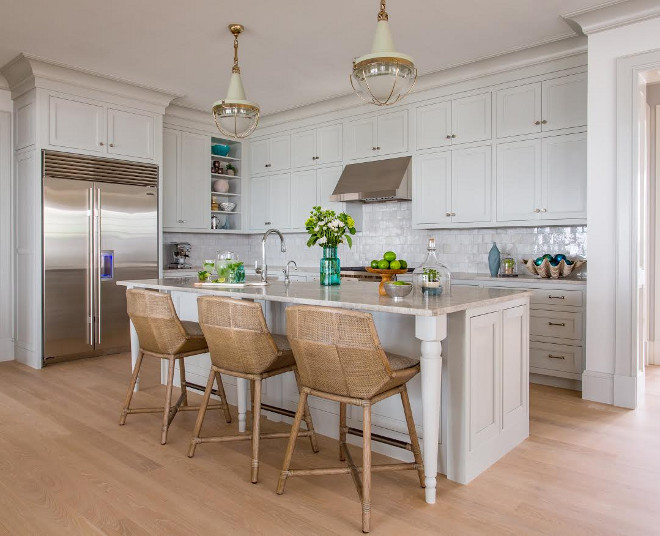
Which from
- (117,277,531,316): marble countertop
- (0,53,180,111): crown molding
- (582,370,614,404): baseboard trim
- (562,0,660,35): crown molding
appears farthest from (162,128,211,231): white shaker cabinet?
(582,370,614,404): baseboard trim

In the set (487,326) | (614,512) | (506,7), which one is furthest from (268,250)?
(614,512)

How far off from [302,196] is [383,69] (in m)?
3.92

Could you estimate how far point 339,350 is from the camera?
213cm

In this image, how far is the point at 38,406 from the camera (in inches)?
147

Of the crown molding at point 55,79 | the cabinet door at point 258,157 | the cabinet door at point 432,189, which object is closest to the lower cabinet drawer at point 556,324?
the cabinet door at point 432,189

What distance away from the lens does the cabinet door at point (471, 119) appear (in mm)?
4941

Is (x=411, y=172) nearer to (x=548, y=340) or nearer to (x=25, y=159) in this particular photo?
(x=548, y=340)

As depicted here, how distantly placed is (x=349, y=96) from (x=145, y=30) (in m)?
2.40

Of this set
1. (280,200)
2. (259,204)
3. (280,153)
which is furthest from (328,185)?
(259,204)

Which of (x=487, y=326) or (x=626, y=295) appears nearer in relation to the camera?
(x=487, y=326)

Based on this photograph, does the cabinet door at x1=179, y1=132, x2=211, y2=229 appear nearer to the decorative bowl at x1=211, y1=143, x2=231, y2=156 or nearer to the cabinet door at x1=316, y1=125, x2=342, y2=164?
the decorative bowl at x1=211, y1=143, x2=231, y2=156

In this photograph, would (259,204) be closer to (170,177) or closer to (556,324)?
(170,177)

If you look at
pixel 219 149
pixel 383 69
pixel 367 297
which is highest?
pixel 219 149

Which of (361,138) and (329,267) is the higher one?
(361,138)
